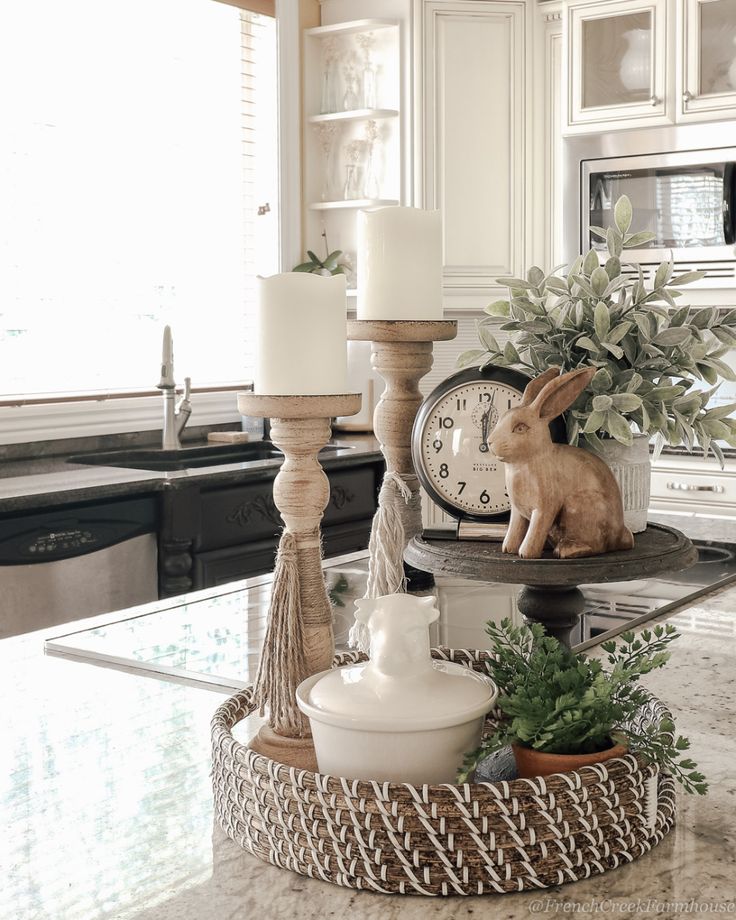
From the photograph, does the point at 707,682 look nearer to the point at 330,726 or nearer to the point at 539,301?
the point at 539,301

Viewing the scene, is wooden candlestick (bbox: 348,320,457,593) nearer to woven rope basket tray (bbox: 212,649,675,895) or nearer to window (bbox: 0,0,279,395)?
woven rope basket tray (bbox: 212,649,675,895)

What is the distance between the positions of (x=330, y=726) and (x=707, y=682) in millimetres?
554

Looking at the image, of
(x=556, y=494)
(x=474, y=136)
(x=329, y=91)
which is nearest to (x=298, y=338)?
(x=556, y=494)

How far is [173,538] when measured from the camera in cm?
283

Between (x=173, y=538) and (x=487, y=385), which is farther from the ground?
(x=487, y=385)

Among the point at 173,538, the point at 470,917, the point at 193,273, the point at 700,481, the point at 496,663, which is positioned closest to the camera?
the point at 470,917

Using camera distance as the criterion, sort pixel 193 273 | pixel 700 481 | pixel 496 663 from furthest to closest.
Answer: pixel 193 273
pixel 700 481
pixel 496 663

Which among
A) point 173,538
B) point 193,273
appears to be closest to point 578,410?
point 173,538

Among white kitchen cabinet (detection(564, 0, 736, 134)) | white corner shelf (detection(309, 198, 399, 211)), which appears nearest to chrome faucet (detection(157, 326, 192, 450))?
white corner shelf (detection(309, 198, 399, 211))

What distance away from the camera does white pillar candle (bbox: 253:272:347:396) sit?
88 cm

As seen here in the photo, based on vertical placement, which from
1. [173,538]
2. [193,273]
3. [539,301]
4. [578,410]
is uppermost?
[193,273]

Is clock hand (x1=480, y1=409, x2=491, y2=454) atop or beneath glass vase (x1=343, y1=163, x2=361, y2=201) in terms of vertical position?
beneath

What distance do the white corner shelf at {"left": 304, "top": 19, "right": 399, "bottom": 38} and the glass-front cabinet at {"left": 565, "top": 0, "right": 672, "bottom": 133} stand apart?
2.26ft

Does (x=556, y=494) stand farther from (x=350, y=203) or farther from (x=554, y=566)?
(x=350, y=203)
